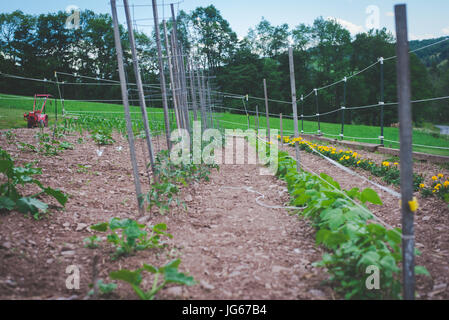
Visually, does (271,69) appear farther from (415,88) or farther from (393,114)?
(415,88)

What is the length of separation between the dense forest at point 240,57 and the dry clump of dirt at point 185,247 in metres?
21.3

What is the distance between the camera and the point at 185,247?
267cm

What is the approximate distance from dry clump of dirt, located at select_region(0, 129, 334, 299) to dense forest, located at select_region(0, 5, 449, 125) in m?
21.3

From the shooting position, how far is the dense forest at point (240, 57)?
28.8m

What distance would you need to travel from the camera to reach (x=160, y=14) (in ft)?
17.0

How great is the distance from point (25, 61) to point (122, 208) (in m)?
32.8

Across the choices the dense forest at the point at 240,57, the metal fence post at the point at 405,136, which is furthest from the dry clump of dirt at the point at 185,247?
the dense forest at the point at 240,57

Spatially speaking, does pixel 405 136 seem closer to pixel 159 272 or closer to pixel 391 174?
pixel 159 272

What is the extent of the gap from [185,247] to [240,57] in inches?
1537

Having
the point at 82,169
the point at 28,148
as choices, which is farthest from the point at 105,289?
the point at 28,148

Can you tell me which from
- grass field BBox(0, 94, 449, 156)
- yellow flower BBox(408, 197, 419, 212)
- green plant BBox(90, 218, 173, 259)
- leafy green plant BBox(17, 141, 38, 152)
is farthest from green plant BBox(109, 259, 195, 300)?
leafy green plant BBox(17, 141, 38, 152)

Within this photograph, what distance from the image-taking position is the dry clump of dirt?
2.04 m

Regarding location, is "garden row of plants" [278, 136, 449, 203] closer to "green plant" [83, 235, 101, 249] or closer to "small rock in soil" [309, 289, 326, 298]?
"small rock in soil" [309, 289, 326, 298]
